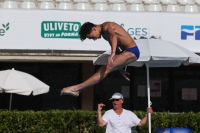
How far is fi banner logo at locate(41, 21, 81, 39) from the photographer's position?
49.8 ft

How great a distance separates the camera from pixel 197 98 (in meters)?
17.9

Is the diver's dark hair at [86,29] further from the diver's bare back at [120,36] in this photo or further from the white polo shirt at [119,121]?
the white polo shirt at [119,121]

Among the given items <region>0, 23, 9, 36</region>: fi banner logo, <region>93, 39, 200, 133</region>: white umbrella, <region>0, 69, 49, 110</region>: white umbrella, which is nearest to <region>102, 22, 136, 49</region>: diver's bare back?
<region>93, 39, 200, 133</region>: white umbrella

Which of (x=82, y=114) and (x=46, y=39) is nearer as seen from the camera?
(x=82, y=114)

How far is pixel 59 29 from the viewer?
49.9 ft

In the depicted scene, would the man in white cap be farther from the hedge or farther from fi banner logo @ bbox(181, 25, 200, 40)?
fi banner logo @ bbox(181, 25, 200, 40)

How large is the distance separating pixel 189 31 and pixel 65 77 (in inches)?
167

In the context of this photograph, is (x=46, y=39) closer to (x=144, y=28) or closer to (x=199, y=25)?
(x=144, y=28)

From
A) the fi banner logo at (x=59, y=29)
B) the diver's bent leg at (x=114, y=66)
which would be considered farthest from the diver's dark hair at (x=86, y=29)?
the fi banner logo at (x=59, y=29)

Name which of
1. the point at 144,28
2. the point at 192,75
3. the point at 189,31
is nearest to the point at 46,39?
the point at 144,28

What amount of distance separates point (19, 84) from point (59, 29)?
6.42 feet

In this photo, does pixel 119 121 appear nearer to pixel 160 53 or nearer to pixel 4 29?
pixel 160 53

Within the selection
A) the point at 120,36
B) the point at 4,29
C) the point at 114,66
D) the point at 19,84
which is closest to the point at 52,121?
the point at 19,84

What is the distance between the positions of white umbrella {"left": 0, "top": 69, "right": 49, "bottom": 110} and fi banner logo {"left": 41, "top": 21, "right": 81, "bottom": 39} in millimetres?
1304
